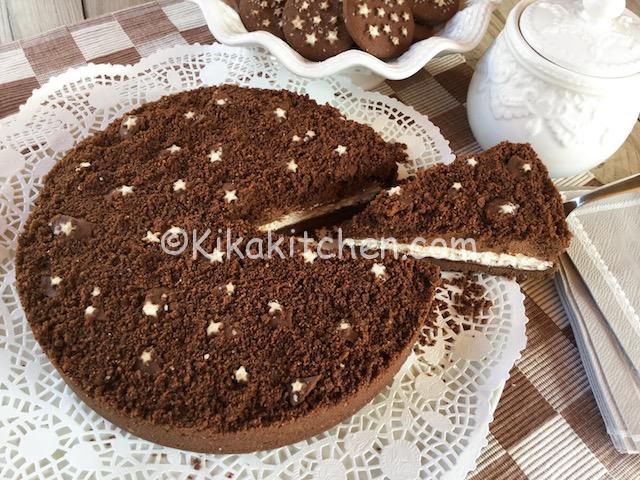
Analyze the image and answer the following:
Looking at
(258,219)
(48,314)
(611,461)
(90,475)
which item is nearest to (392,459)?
(611,461)

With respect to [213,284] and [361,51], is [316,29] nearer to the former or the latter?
[361,51]

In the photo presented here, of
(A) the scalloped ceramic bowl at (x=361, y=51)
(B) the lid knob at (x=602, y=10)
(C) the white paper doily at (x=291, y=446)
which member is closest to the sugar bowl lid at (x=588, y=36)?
(B) the lid knob at (x=602, y=10)

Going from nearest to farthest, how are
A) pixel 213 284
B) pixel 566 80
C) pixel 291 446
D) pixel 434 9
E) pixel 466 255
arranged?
pixel 291 446 < pixel 213 284 < pixel 566 80 < pixel 466 255 < pixel 434 9

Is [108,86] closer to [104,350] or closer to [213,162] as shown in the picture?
[213,162]

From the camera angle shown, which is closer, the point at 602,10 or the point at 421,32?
the point at 602,10

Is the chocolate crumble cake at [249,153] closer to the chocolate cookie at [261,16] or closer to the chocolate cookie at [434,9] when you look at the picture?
the chocolate cookie at [261,16]

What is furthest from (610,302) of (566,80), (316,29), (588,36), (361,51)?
(316,29)
